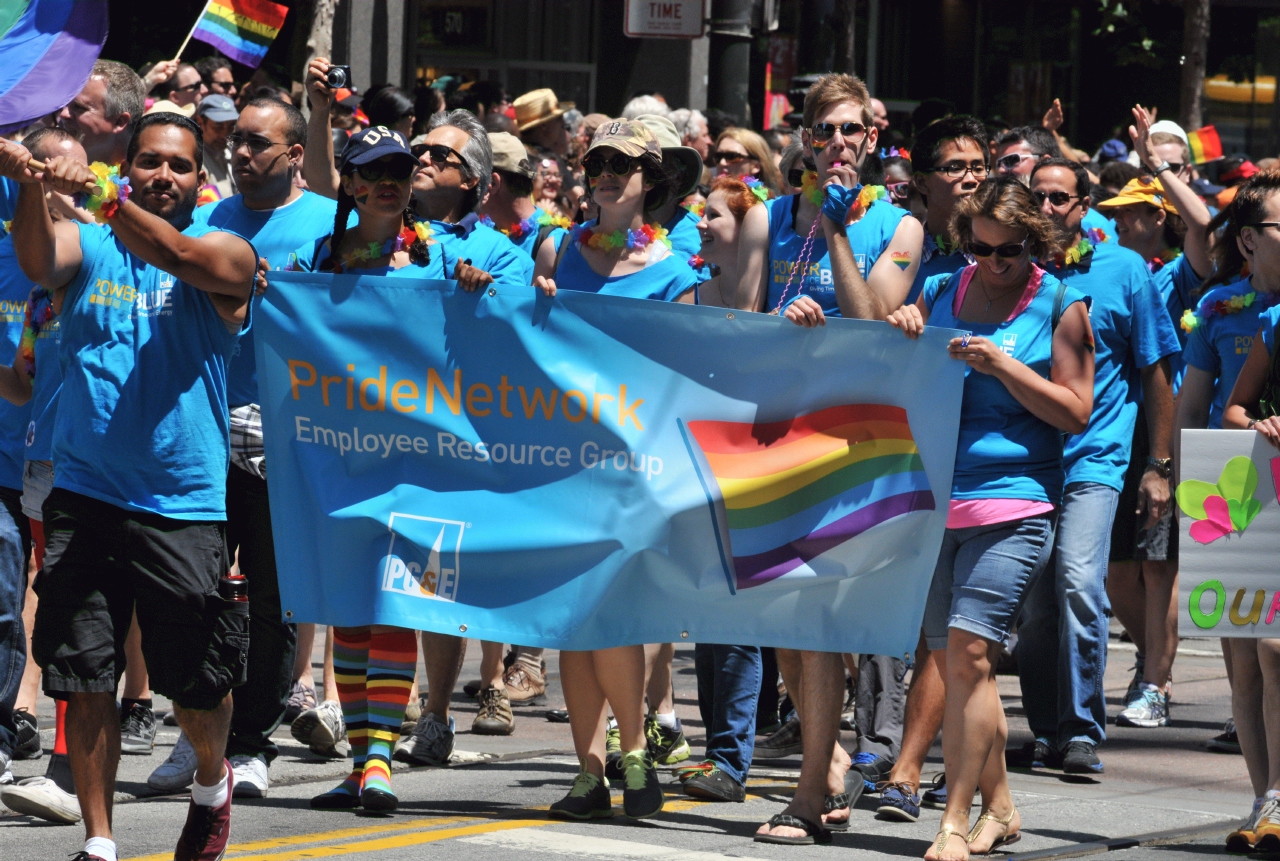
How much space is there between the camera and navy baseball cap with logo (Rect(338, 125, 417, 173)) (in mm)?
6344

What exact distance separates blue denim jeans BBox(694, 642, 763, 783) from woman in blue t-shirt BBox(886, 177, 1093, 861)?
0.85 m

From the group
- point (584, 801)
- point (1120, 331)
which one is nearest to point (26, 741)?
point (584, 801)

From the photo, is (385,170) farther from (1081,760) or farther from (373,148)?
(1081,760)

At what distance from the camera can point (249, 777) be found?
21.5ft

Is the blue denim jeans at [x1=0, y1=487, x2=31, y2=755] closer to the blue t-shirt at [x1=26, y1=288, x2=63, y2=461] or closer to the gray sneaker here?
the blue t-shirt at [x1=26, y1=288, x2=63, y2=461]

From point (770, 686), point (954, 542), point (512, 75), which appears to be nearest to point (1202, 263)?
point (770, 686)

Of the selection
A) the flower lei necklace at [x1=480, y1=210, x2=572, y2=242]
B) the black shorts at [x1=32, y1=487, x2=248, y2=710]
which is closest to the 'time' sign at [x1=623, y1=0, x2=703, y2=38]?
the flower lei necklace at [x1=480, y1=210, x2=572, y2=242]

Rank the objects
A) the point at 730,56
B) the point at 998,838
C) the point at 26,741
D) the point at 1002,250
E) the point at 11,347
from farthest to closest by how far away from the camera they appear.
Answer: the point at 730,56, the point at 26,741, the point at 11,347, the point at 1002,250, the point at 998,838

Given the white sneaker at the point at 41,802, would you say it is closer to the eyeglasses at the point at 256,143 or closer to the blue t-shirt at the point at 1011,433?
the eyeglasses at the point at 256,143

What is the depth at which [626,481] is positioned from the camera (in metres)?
5.98

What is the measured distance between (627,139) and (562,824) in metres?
A: 2.30

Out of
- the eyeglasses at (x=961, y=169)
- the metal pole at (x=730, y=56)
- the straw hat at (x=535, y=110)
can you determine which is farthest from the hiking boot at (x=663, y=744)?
the straw hat at (x=535, y=110)

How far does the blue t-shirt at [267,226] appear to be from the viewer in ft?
22.1

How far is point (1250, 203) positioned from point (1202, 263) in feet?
8.53
